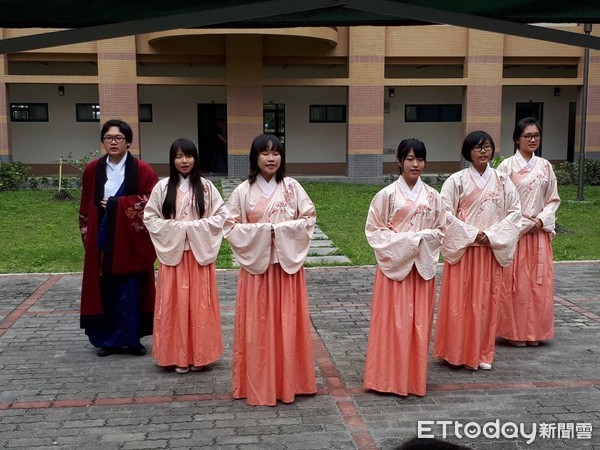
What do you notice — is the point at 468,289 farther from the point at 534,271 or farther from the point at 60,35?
the point at 60,35

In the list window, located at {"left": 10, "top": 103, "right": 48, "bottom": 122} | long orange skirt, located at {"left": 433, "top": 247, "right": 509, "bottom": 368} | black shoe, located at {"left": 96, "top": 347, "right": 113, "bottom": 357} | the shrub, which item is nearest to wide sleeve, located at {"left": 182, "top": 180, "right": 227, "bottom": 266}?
Result: black shoe, located at {"left": 96, "top": 347, "right": 113, "bottom": 357}

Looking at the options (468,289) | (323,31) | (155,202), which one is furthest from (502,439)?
(323,31)

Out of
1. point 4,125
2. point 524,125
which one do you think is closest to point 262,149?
point 524,125

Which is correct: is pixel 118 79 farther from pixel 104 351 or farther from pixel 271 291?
pixel 271 291

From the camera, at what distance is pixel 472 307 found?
5.34m

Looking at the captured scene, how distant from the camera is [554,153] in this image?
2417 cm

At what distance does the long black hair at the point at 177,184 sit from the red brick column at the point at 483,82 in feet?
54.3

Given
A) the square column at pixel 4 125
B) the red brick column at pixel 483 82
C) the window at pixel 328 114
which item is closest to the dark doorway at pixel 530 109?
the red brick column at pixel 483 82

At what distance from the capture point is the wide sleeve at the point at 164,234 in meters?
5.19

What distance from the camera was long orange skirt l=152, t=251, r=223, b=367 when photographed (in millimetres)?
5234

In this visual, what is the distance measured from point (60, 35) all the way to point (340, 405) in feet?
10.1

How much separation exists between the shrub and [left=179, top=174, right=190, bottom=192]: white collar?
15.2 meters

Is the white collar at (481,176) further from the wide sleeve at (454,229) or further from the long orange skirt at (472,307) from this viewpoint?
the long orange skirt at (472,307)

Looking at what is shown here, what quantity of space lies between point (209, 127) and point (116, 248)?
58.2ft
